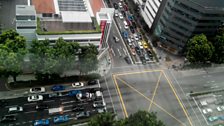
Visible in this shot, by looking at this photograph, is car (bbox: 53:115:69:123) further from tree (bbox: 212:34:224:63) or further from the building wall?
tree (bbox: 212:34:224:63)

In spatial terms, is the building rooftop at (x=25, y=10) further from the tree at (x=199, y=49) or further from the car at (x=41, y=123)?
the tree at (x=199, y=49)

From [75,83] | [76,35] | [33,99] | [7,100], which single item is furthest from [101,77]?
[7,100]

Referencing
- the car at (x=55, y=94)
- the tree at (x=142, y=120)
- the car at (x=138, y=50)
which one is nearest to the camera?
the tree at (x=142, y=120)

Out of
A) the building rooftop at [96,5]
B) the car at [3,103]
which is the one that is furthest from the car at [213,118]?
the car at [3,103]

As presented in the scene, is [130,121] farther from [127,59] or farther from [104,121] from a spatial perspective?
[127,59]

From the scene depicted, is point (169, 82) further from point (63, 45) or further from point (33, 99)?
point (33, 99)

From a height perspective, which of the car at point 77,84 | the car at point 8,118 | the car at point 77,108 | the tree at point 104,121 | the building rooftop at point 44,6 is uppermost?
the building rooftop at point 44,6

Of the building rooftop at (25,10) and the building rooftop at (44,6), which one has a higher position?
the building rooftop at (44,6)

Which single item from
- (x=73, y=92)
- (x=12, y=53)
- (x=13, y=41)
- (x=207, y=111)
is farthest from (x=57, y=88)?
(x=207, y=111)
